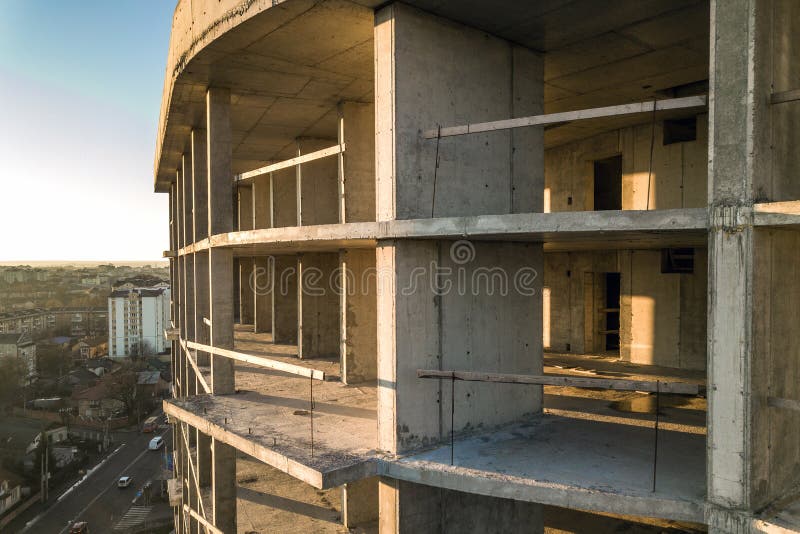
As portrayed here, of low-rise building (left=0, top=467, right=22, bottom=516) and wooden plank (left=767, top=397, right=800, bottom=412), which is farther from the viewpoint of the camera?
low-rise building (left=0, top=467, right=22, bottom=516)

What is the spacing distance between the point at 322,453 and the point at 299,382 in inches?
167

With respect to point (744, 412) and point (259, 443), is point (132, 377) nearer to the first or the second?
point (259, 443)

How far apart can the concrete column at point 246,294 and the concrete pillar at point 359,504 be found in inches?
542

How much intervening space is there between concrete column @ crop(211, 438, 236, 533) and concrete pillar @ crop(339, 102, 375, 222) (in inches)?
195

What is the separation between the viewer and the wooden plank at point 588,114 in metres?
4.89

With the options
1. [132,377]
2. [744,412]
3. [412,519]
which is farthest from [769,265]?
[132,377]

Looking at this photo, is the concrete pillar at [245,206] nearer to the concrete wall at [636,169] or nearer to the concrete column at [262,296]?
the concrete column at [262,296]

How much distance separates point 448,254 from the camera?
6656 millimetres

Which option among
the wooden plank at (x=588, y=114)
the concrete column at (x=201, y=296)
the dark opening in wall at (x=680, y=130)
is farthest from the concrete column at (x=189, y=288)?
the dark opening in wall at (x=680, y=130)

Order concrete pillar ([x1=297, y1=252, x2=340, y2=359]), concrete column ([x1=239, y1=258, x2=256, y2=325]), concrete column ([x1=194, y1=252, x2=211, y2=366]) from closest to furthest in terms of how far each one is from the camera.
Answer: concrete column ([x1=194, y1=252, x2=211, y2=366]) < concrete pillar ([x1=297, y1=252, x2=340, y2=359]) < concrete column ([x1=239, y1=258, x2=256, y2=325])

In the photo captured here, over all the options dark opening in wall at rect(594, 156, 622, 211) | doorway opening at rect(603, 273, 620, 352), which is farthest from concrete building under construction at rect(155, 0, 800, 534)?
doorway opening at rect(603, 273, 620, 352)

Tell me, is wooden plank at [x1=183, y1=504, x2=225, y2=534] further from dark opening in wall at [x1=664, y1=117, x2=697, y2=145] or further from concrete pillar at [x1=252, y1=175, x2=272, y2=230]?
dark opening in wall at [x1=664, y1=117, x2=697, y2=145]

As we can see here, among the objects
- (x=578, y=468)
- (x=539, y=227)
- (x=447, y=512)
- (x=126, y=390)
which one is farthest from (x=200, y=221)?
(x=126, y=390)

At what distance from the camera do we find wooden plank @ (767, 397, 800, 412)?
4.44 m
